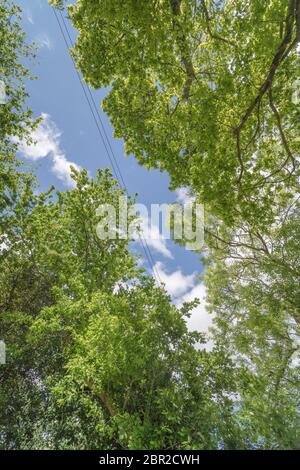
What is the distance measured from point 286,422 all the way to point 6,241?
30.4ft

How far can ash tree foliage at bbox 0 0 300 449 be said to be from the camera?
174 inches

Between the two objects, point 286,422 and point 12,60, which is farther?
point 12,60

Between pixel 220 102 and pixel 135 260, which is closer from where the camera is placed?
pixel 220 102

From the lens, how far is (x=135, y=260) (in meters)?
9.99

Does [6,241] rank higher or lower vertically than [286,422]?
higher

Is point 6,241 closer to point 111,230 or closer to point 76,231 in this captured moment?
point 76,231

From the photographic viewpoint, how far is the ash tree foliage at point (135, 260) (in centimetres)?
443

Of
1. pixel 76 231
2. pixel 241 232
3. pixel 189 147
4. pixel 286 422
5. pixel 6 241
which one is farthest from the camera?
pixel 241 232

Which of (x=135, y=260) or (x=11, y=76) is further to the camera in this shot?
(x=135, y=260)

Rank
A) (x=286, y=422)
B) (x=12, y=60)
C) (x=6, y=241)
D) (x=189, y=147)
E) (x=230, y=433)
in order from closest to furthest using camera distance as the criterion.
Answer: (x=286, y=422) < (x=230, y=433) < (x=189, y=147) < (x=12, y=60) < (x=6, y=241)

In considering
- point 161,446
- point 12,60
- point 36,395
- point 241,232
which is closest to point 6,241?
point 36,395

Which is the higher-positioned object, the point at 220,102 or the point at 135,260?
the point at 220,102
